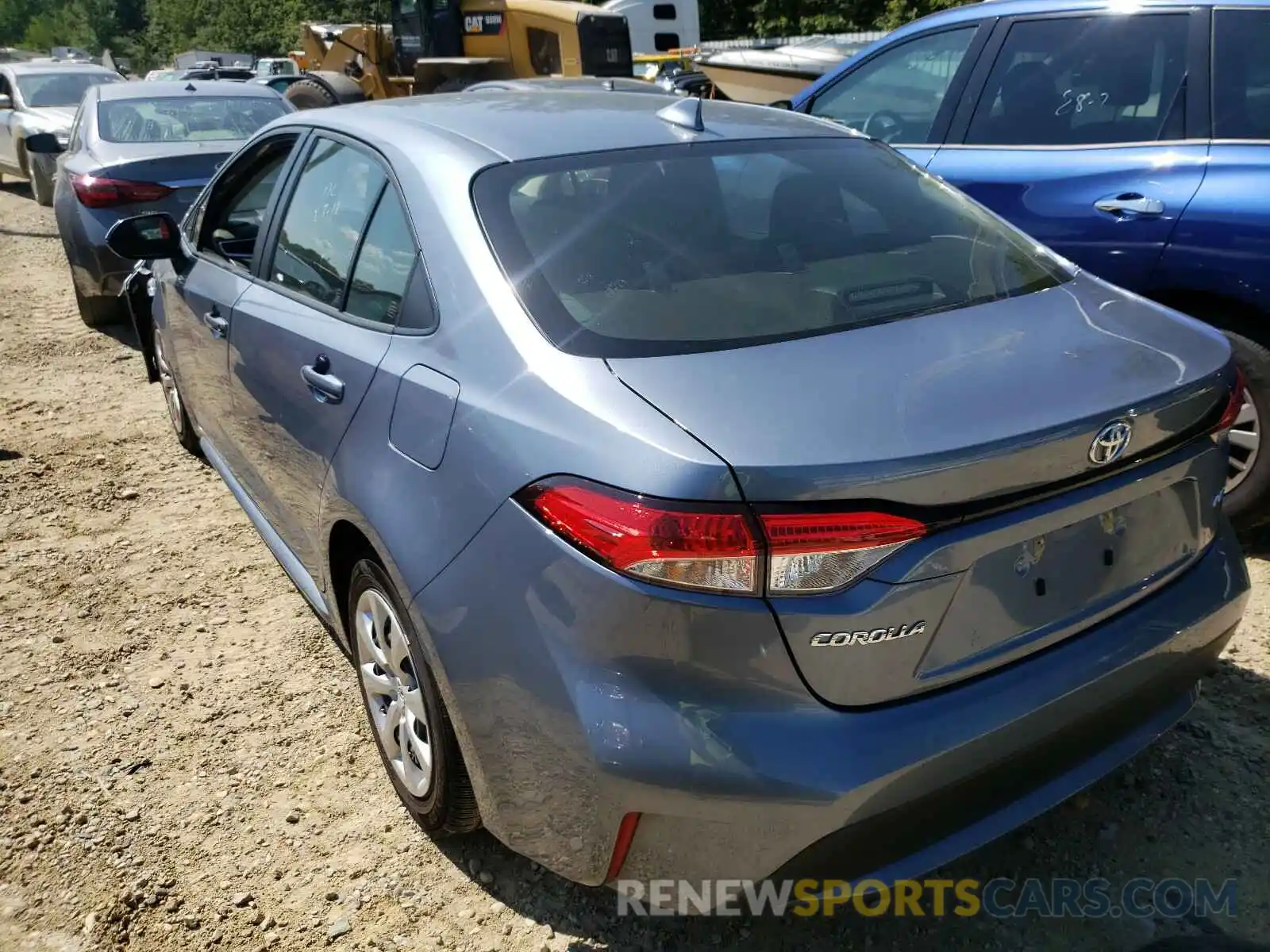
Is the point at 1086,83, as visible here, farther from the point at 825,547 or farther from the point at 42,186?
the point at 42,186

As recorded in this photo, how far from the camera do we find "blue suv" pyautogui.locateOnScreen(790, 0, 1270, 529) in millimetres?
3455

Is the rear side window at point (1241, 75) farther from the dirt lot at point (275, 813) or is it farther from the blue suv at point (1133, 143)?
the dirt lot at point (275, 813)

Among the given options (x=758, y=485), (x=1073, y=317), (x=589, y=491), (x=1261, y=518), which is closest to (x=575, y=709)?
(x=589, y=491)

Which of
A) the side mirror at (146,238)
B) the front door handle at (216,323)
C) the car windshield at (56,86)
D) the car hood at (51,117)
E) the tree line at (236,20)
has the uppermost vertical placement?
the tree line at (236,20)

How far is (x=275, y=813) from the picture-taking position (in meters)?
2.71

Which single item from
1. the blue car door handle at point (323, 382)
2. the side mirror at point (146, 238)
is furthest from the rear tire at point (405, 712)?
the side mirror at point (146, 238)

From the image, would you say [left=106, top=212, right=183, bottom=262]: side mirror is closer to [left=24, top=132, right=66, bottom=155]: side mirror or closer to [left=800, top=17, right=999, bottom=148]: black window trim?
[left=800, top=17, right=999, bottom=148]: black window trim

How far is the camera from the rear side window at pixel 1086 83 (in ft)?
12.3

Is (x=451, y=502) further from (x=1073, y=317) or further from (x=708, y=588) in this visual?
(x=1073, y=317)

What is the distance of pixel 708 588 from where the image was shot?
1.70 m

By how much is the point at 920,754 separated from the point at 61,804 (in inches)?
87.9

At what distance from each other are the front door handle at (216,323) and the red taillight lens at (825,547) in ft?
7.37

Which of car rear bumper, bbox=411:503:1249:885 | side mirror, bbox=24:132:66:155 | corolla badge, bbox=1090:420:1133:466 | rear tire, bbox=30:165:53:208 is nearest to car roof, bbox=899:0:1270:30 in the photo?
corolla badge, bbox=1090:420:1133:466

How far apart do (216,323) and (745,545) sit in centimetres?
236
